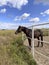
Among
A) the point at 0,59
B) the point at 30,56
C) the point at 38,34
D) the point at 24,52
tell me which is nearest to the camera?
the point at 0,59

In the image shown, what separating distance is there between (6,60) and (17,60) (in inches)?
17.0

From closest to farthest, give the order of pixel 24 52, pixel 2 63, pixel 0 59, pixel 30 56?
pixel 2 63 < pixel 0 59 < pixel 30 56 < pixel 24 52

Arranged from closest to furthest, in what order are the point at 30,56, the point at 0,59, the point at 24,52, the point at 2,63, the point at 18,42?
1. the point at 2,63
2. the point at 0,59
3. the point at 30,56
4. the point at 24,52
5. the point at 18,42

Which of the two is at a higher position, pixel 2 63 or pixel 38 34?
pixel 38 34

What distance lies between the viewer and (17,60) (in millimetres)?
6457

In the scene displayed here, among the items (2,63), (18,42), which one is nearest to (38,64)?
(2,63)

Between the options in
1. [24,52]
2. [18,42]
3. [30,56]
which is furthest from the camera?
[18,42]

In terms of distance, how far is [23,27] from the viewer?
36.2 ft

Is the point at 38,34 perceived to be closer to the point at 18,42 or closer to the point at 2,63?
the point at 18,42

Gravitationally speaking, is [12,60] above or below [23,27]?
below

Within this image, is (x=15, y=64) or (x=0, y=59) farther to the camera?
(x=0, y=59)

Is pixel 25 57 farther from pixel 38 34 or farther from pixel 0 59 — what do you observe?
pixel 38 34

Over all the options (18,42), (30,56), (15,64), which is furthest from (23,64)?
(18,42)

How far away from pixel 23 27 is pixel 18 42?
1138 millimetres
